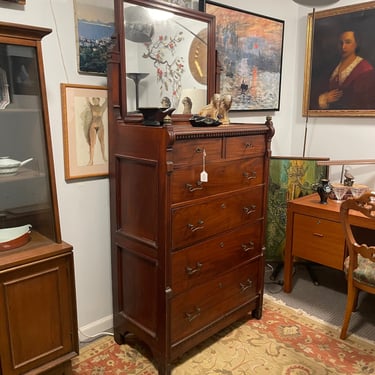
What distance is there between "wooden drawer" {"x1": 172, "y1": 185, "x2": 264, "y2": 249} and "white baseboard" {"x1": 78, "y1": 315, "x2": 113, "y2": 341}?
2.87 feet

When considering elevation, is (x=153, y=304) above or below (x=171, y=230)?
below

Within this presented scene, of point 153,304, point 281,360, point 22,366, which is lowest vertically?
point 281,360

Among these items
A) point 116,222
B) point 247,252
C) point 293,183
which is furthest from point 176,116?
point 293,183

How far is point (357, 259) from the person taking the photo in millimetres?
2295

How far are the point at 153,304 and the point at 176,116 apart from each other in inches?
42.6

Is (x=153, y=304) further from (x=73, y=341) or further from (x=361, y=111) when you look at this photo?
(x=361, y=111)

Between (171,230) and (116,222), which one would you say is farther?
(116,222)

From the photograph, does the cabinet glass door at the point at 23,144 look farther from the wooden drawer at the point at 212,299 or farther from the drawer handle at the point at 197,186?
the wooden drawer at the point at 212,299

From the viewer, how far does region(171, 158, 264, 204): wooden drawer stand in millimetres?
1847

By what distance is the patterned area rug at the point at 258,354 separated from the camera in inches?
82.2

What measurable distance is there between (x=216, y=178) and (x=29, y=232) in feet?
3.20

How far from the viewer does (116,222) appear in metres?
2.14

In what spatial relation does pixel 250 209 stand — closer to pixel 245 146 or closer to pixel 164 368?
pixel 245 146

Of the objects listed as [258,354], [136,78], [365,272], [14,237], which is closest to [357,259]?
[365,272]
